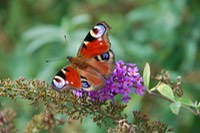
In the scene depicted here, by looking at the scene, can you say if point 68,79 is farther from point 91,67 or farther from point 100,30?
point 100,30

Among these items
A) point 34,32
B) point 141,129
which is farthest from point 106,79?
point 34,32

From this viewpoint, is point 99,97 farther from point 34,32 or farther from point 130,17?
point 130,17

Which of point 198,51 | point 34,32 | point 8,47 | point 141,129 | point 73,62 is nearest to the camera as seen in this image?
point 141,129

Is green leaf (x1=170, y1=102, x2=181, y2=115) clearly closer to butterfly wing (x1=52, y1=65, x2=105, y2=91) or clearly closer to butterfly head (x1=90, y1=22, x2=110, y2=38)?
butterfly wing (x1=52, y1=65, x2=105, y2=91)

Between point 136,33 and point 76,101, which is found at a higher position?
point 136,33

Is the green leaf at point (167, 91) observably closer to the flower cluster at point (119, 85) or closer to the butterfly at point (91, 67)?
the flower cluster at point (119, 85)

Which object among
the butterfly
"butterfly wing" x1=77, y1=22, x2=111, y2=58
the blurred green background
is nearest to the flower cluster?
the butterfly

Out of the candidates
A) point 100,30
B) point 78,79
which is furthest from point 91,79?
point 100,30
